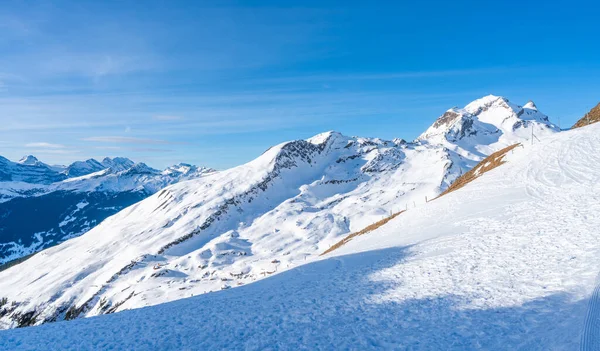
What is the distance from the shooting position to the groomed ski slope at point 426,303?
1409 cm

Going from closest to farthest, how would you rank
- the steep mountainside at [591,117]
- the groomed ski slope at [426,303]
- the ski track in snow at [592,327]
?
the ski track in snow at [592,327]
the groomed ski slope at [426,303]
the steep mountainside at [591,117]

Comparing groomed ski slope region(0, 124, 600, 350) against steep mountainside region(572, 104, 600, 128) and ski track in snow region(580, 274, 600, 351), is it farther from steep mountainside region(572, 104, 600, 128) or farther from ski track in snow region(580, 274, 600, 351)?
steep mountainside region(572, 104, 600, 128)

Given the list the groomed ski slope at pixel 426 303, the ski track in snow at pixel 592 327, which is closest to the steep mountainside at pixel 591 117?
the groomed ski slope at pixel 426 303

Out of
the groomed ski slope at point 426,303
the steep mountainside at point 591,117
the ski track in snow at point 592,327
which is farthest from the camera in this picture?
the steep mountainside at point 591,117

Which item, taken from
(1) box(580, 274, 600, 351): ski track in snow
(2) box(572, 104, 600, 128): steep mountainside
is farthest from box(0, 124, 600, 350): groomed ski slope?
(2) box(572, 104, 600, 128): steep mountainside

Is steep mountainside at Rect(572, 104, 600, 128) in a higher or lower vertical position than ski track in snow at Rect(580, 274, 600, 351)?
higher

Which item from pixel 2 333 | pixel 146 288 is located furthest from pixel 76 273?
pixel 2 333

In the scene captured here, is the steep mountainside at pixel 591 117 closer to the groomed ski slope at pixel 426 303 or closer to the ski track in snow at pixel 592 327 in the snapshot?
the groomed ski slope at pixel 426 303

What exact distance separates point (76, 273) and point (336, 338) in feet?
715

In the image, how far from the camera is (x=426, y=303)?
58.4ft

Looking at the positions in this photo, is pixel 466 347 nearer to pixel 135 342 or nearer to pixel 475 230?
pixel 135 342

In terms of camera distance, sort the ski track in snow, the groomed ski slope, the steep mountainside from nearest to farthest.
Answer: the ski track in snow < the groomed ski slope < the steep mountainside

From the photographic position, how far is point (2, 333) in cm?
1833

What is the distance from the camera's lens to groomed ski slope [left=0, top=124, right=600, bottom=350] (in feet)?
46.2
